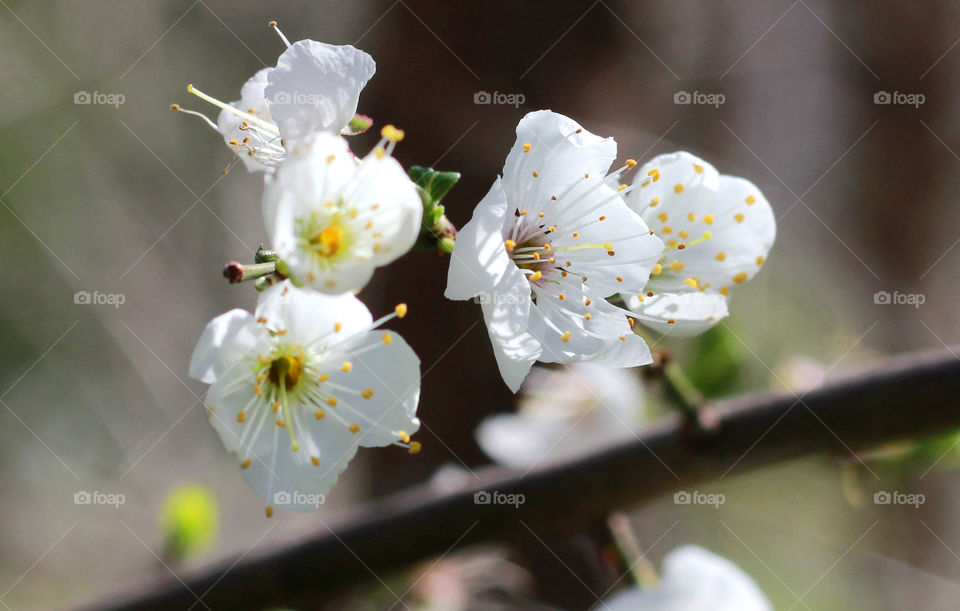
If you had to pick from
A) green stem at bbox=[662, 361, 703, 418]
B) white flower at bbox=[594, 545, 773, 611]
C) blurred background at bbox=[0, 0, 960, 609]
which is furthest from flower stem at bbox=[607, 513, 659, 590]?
blurred background at bbox=[0, 0, 960, 609]

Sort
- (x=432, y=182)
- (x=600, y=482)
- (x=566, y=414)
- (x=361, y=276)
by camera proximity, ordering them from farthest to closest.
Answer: (x=566, y=414)
(x=600, y=482)
(x=432, y=182)
(x=361, y=276)

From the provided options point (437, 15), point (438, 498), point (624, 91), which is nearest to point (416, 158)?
Result: point (437, 15)

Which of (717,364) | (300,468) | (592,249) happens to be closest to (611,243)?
(592,249)

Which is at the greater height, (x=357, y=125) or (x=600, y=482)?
(x=357, y=125)

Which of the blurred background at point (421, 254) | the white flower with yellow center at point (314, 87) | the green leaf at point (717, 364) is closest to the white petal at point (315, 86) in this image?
the white flower with yellow center at point (314, 87)

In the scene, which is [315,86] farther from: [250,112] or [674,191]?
[674,191]

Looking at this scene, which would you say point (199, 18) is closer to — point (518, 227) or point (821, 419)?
point (518, 227)

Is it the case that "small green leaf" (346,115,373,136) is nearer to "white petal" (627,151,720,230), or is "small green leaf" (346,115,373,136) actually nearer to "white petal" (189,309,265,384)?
"white petal" (189,309,265,384)

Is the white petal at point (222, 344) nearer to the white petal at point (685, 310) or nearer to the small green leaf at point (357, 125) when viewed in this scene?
the small green leaf at point (357, 125)
